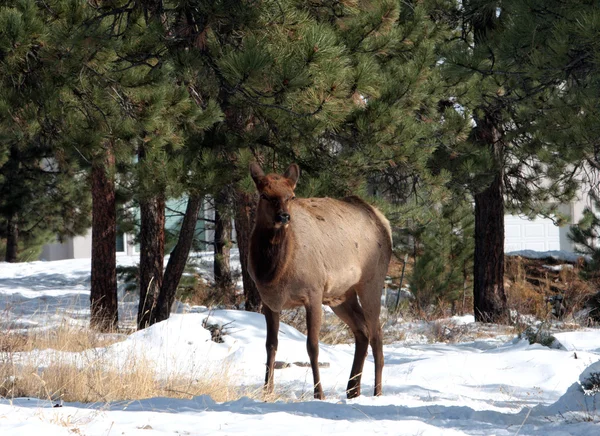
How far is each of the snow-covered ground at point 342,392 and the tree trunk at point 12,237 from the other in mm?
5704

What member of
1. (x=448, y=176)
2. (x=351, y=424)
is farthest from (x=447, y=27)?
(x=351, y=424)

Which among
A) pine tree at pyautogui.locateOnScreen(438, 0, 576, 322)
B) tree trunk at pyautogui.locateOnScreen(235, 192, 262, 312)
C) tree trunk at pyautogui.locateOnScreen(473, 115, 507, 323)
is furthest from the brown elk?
tree trunk at pyautogui.locateOnScreen(473, 115, 507, 323)

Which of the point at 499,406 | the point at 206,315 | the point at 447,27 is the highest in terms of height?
the point at 447,27

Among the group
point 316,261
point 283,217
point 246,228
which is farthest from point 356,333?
point 246,228

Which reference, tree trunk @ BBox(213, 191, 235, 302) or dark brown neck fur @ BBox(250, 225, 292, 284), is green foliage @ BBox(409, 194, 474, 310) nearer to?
tree trunk @ BBox(213, 191, 235, 302)

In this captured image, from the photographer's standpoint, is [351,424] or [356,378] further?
[356,378]

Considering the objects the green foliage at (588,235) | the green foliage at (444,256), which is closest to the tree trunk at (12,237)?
the green foliage at (444,256)

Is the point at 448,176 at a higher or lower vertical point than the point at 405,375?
higher

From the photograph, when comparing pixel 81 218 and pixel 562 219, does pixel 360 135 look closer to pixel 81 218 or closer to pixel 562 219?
pixel 562 219

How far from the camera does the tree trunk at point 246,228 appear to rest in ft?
35.0

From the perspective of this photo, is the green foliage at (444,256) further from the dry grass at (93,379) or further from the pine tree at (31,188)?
the dry grass at (93,379)

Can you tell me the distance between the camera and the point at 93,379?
614 centimetres

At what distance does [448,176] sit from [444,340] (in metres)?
2.52

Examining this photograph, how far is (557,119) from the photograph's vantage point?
7.71m
